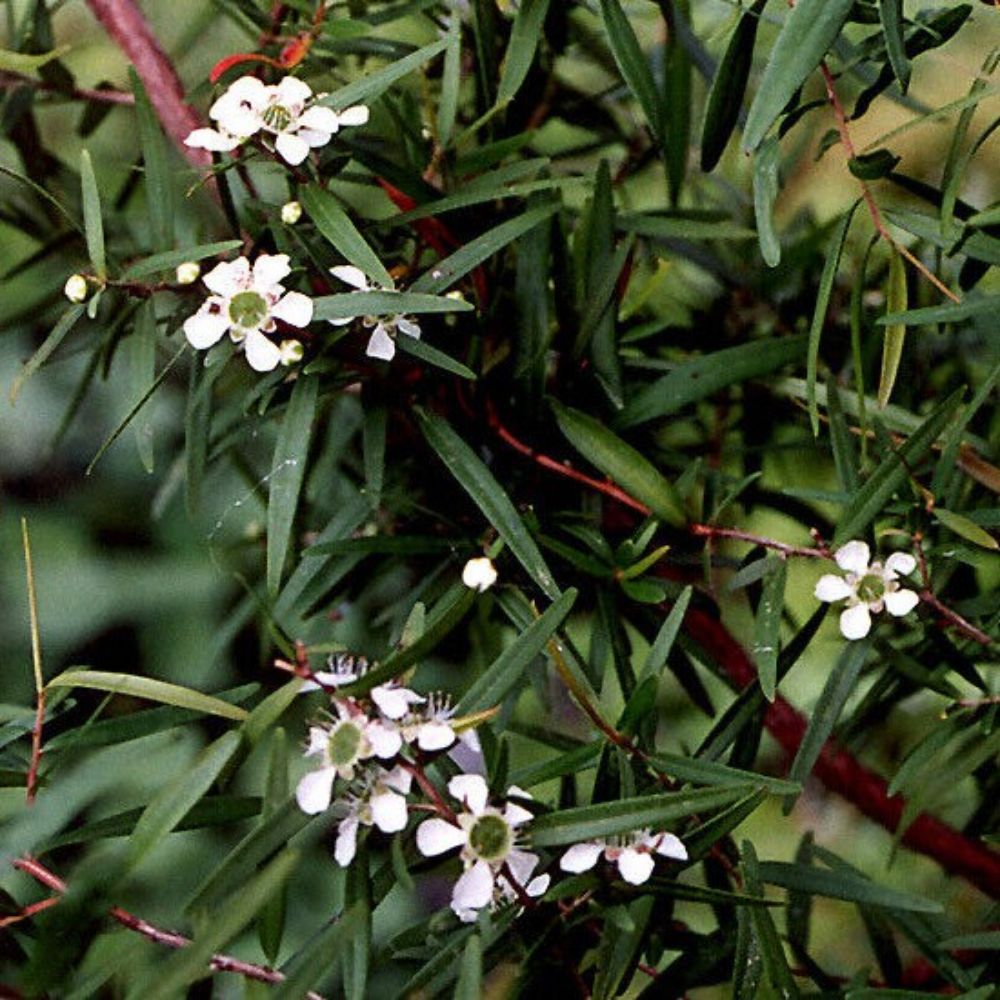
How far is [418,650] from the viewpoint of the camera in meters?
0.35

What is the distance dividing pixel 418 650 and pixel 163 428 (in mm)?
654

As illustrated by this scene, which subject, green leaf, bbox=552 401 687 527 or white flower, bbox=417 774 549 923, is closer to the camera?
white flower, bbox=417 774 549 923

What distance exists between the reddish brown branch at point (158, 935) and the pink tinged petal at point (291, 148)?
21cm

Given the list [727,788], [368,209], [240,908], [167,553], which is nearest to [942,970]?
[727,788]

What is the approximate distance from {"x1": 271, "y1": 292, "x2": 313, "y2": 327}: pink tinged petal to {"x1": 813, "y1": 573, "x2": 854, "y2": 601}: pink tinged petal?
0.57ft

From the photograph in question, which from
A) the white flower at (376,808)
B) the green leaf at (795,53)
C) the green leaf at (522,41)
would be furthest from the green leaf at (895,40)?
the white flower at (376,808)

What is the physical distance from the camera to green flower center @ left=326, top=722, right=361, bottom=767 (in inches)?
13.6

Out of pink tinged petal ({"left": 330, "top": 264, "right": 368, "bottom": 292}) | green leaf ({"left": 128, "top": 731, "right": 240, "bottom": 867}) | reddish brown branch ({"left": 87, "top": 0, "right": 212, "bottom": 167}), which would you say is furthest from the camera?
reddish brown branch ({"left": 87, "top": 0, "right": 212, "bottom": 167})

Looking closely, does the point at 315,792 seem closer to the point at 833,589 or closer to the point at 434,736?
the point at 434,736

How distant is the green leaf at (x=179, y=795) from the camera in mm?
319

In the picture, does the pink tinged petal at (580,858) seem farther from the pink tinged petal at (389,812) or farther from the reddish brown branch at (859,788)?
the reddish brown branch at (859,788)

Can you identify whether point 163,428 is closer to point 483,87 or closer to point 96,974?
point 483,87

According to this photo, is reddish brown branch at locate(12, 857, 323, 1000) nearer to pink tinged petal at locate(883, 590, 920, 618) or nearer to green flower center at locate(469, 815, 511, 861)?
green flower center at locate(469, 815, 511, 861)

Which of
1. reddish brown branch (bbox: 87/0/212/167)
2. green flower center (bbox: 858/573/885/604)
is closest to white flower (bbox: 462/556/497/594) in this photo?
green flower center (bbox: 858/573/885/604)
